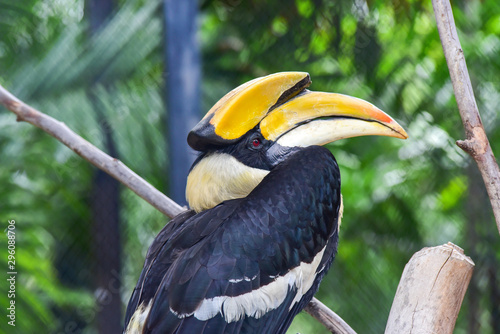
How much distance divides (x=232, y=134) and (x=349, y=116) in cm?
21

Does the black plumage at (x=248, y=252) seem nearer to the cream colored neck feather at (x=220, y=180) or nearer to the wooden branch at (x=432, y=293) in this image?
the cream colored neck feather at (x=220, y=180)

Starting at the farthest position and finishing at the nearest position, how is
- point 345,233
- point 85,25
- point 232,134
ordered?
point 345,233 < point 85,25 < point 232,134

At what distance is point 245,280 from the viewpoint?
34.9 inches

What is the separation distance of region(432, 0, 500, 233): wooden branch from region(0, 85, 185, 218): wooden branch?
56 cm

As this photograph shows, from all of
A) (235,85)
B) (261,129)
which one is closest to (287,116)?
(261,129)

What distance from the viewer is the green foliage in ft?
5.63

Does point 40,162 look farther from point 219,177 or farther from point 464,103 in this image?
point 464,103

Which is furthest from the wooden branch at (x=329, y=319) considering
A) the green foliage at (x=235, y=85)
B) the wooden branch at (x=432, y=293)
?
the green foliage at (x=235, y=85)

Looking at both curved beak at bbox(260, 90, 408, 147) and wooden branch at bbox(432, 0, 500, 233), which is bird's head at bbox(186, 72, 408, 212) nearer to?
curved beak at bbox(260, 90, 408, 147)

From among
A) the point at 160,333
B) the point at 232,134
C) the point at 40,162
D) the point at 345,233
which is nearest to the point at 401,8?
the point at 345,233

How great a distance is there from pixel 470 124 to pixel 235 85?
3.47 ft

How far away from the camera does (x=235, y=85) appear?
5.82ft

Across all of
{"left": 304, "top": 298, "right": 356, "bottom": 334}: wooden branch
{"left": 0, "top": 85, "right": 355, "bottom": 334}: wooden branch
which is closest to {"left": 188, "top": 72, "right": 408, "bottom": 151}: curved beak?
{"left": 0, "top": 85, "right": 355, "bottom": 334}: wooden branch

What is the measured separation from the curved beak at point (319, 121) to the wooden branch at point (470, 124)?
7.7 inches
